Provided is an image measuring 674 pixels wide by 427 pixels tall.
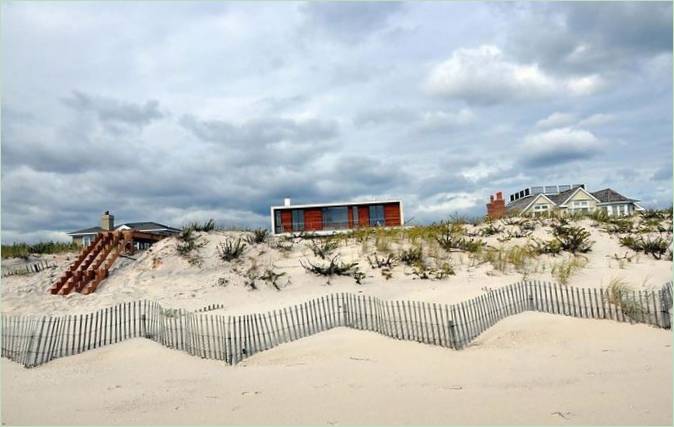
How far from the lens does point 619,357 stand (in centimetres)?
1023

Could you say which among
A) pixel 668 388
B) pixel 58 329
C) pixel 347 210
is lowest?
pixel 668 388

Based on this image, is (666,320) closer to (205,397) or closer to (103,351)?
(205,397)

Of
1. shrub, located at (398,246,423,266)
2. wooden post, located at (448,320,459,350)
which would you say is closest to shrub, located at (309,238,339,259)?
shrub, located at (398,246,423,266)

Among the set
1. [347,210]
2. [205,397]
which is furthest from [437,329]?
[347,210]

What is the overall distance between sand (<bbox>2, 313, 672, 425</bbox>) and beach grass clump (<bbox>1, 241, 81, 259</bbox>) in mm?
Answer: 14982

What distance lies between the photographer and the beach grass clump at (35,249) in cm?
2534

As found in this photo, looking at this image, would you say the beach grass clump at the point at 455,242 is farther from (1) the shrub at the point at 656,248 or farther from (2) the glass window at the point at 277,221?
(2) the glass window at the point at 277,221

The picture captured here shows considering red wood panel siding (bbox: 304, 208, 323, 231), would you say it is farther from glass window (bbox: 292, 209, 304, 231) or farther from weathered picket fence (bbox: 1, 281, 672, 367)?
weathered picket fence (bbox: 1, 281, 672, 367)

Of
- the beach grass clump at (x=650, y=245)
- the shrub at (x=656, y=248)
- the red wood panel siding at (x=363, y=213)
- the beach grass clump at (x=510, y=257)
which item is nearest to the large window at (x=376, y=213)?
the red wood panel siding at (x=363, y=213)

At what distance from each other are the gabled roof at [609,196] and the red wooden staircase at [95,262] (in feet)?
161

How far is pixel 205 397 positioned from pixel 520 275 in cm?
1313

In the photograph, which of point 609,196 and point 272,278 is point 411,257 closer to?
point 272,278

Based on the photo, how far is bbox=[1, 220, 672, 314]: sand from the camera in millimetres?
17484

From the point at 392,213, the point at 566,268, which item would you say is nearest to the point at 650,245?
the point at 566,268
